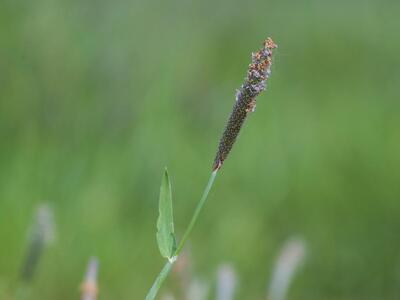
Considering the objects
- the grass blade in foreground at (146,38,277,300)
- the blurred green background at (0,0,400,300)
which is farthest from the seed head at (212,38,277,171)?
the blurred green background at (0,0,400,300)

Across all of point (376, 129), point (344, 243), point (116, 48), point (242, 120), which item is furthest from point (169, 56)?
point (242, 120)

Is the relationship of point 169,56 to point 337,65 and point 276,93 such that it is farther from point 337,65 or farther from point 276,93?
point 337,65

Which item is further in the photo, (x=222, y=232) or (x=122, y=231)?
(x=222, y=232)

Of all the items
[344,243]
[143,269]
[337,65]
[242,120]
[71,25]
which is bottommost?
[337,65]

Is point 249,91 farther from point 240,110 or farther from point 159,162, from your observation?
point 159,162

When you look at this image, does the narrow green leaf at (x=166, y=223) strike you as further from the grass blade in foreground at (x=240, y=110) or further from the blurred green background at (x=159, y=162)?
the blurred green background at (x=159, y=162)

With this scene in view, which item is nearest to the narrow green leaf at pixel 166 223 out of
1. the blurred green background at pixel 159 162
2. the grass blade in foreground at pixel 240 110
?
the grass blade in foreground at pixel 240 110

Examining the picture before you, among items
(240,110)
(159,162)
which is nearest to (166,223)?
(240,110)
